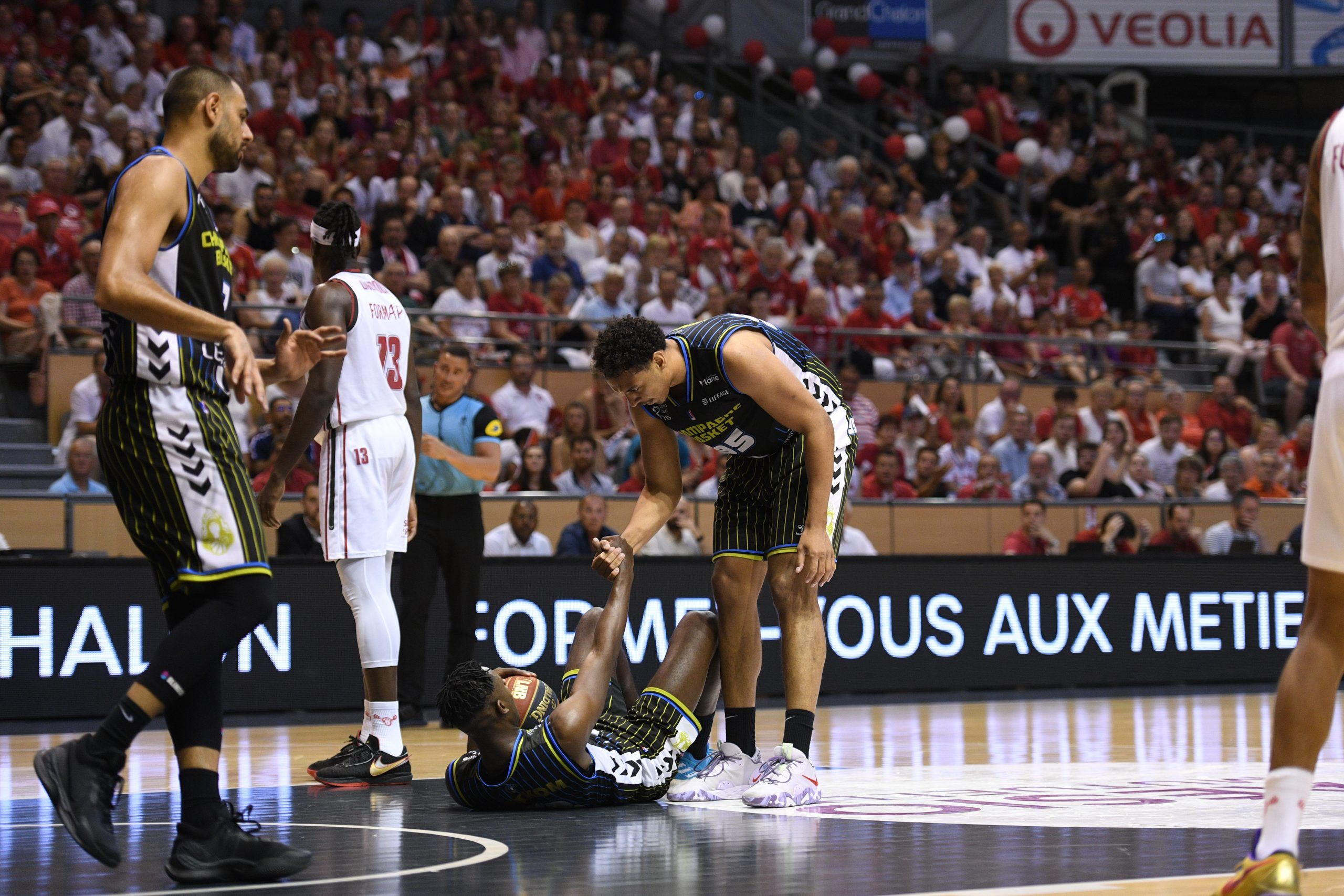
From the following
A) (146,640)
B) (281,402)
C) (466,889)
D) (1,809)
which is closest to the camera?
(466,889)

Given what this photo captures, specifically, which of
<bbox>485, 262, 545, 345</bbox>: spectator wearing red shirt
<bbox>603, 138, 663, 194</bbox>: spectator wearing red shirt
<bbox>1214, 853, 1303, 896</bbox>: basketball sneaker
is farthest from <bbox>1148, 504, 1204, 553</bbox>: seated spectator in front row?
<bbox>1214, 853, 1303, 896</bbox>: basketball sneaker

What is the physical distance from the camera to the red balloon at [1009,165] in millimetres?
19438

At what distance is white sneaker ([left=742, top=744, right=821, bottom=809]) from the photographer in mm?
5039

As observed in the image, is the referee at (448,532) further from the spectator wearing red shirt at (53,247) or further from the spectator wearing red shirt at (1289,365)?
the spectator wearing red shirt at (1289,365)

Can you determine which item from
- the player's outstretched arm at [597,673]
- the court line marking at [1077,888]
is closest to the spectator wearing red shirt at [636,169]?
the player's outstretched arm at [597,673]

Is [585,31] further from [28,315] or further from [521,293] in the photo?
[28,315]

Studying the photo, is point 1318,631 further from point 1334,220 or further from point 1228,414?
point 1228,414

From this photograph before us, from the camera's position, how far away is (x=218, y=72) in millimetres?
4266

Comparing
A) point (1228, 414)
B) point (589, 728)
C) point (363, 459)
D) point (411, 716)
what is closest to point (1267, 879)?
point (589, 728)

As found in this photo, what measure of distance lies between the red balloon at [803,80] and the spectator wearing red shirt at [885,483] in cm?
893

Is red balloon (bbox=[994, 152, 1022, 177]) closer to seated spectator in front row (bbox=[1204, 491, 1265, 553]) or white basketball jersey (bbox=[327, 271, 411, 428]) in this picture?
seated spectator in front row (bbox=[1204, 491, 1265, 553])

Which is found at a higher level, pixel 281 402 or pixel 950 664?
pixel 281 402

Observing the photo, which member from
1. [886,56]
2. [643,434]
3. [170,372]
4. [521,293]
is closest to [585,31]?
[886,56]

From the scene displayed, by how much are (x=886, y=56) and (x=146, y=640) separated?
15.5 metres
